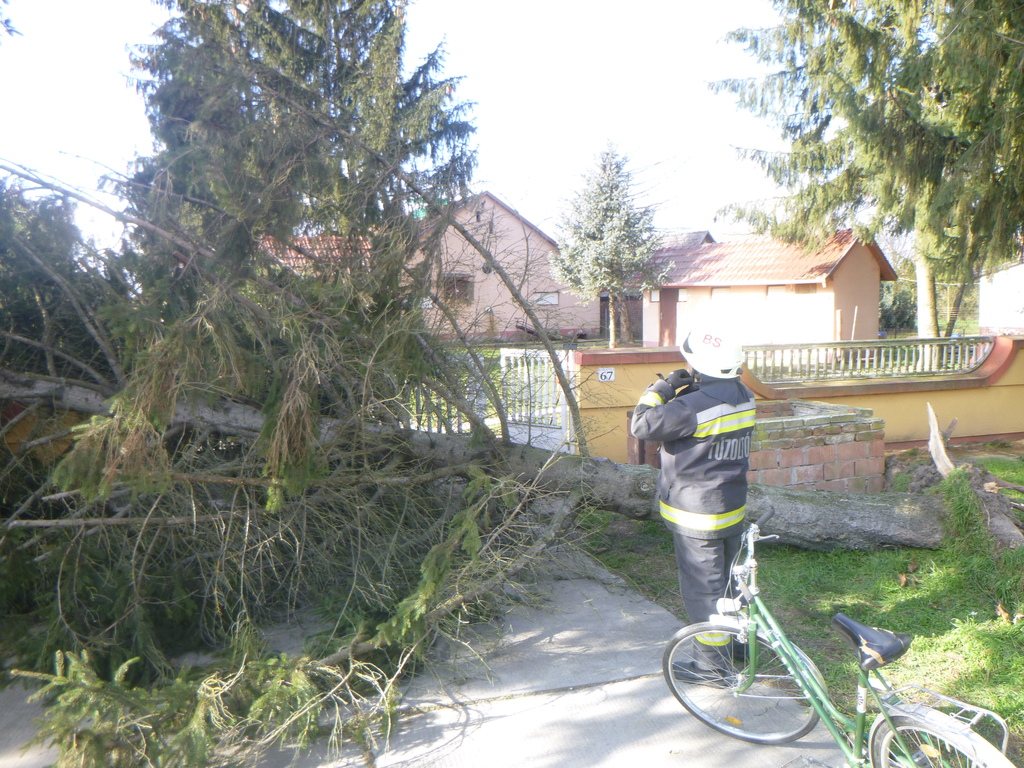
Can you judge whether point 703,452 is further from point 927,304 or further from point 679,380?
point 927,304

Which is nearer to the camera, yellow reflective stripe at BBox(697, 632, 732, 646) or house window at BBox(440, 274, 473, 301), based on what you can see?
yellow reflective stripe at BBox(697, 632, 732, 646)

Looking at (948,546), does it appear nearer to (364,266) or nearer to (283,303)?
(364,266)

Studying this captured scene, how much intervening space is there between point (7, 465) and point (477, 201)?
3.10 m

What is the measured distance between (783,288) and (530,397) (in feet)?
54.7

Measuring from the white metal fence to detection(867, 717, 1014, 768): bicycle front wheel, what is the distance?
6527 millimetres

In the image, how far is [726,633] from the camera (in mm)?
3023

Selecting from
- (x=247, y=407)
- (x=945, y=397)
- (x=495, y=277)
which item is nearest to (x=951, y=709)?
(x=495, y=277)

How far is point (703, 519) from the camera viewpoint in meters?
3.30

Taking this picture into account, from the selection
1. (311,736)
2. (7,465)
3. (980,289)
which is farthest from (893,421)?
(980,289)

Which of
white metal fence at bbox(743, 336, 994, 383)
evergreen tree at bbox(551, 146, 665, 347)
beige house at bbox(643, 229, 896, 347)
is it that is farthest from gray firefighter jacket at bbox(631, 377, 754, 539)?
evergreen tree at bbox(551, 146, 665, 347)

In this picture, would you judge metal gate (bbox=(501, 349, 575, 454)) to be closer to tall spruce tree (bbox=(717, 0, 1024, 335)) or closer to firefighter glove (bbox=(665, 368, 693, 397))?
firefighter glove (bbox=(665, 368, 693, 397))

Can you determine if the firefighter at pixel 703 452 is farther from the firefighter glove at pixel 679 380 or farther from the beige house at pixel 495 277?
the beige house at pixel 495 277

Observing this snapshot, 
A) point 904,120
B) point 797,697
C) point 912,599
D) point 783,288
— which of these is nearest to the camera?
point 797,697

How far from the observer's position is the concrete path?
9.57ft
